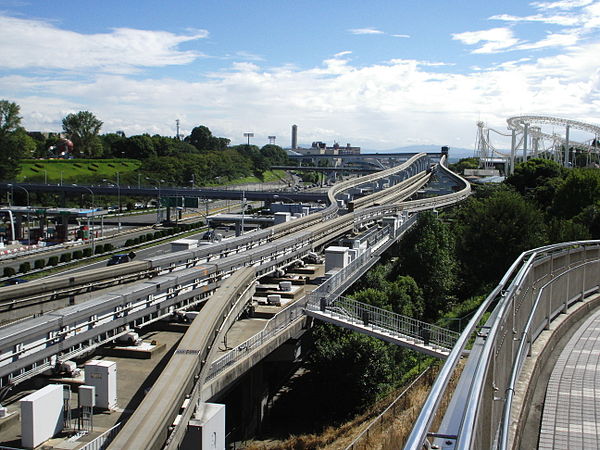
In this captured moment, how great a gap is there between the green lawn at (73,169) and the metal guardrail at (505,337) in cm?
7218

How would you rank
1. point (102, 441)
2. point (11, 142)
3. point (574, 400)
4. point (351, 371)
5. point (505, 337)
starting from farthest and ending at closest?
A: 1. point (11, 142)
2. point (351, 371)
3. point (102, 441)
4. point (574, 400)
5. point (505, 337)

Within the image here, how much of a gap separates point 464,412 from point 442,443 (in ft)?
0.65

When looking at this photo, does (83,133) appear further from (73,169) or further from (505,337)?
(505,337)

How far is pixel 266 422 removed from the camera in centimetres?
1766

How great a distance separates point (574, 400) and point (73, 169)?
84681 mm

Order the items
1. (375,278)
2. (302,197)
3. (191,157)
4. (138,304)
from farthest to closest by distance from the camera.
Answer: (191,157) < (302,197) < (375,278) < (138,304)

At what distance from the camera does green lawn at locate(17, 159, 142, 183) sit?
76.4 meters

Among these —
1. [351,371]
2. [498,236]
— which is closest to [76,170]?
[498,236]

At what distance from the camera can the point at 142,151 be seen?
320 feet

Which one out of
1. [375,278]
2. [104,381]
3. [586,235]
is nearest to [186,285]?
[104,381]

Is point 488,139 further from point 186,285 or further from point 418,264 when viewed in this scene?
point 186,285

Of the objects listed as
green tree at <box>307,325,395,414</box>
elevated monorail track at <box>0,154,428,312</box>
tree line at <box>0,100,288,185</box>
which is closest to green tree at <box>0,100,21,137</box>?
tree line at <box>0,100,288,185</box>

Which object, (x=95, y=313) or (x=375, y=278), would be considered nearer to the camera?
(x=95, y=313)

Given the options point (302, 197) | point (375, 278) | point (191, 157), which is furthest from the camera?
point (191, 157)
